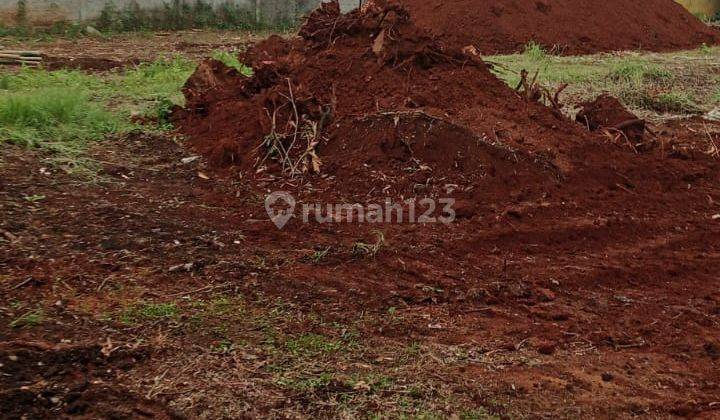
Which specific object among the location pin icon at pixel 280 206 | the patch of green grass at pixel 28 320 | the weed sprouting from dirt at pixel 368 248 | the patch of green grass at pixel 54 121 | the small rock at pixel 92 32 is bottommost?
the patch of green grass at pixel 28 320

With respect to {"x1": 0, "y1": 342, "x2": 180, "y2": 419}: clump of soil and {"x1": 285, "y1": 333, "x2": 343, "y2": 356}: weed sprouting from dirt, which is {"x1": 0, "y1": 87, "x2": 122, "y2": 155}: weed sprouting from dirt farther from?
{"x1": 285, "y1": 333, "x2": 343, "y2": 356}: weed sprouting from dirt

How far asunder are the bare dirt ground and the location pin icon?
0.34 ft

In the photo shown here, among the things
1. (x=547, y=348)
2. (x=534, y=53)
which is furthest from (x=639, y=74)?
(x=547, y=348)

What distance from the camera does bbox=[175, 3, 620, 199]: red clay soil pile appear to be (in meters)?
5.82

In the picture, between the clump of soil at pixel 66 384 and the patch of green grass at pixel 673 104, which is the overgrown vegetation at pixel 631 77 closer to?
the patch of green grass at pixel 673 104

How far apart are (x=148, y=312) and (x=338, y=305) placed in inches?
36.1

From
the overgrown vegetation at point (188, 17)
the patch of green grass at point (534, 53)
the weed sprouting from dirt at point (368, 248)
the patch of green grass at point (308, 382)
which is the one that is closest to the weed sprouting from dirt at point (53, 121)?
the weed sprouting from dirt at point (368, 248)

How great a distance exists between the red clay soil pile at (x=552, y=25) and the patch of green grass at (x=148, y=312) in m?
10.3

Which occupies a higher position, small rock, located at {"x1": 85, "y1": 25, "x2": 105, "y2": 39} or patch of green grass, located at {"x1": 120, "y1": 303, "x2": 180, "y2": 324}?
small rock, located at {"x1": 85, "y1": 25, "x2": 105, "y2": 39}

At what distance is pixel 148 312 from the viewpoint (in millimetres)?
3855

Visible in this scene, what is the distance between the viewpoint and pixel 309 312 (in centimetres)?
400

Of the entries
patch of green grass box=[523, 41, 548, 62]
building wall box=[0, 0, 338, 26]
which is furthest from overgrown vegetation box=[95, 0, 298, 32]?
patch of green grass box=[523, 41, 548, 62]

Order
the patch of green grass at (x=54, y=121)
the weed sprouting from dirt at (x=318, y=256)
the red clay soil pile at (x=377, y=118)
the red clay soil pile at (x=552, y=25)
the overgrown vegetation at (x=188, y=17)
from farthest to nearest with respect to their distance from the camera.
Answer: the red clay soil pile at (x=552, y=25), the overgrown vegetation at (x=188, y=17), the patch of green grass at (x=54, y=121), the red clay soil pile at (x=377, y=118), the weed sprouting from dirt at (x=318, y=256)

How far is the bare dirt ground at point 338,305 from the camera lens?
10.9 ft
